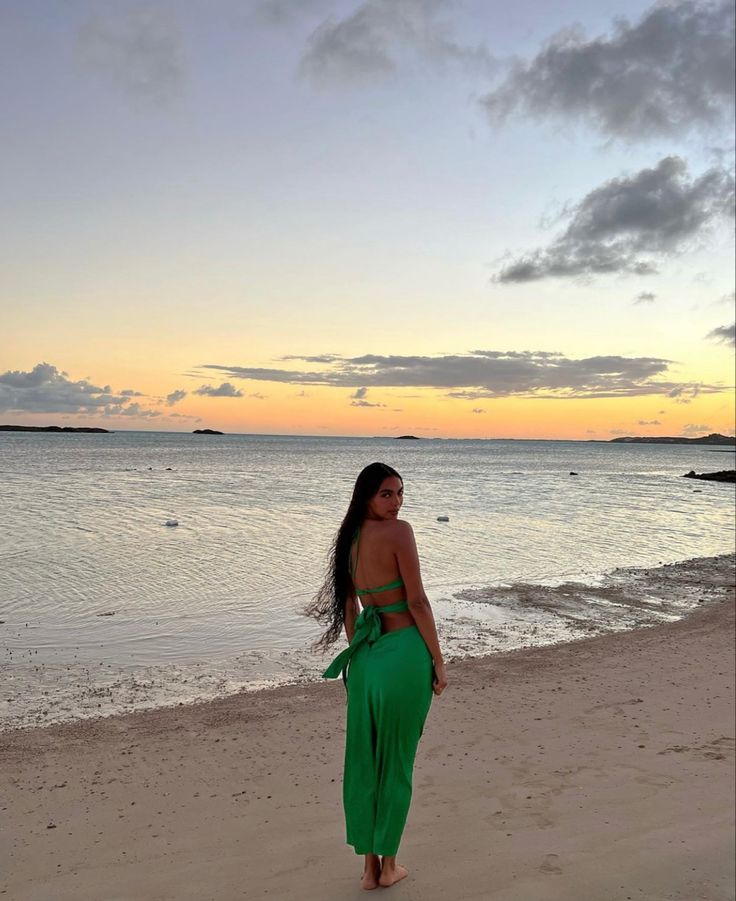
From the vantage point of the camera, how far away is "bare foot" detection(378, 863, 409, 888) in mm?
4074

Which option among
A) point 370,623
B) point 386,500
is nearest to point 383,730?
Result: point 370,623

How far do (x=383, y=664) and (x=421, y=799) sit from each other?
203 cm

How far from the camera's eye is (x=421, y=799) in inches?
207

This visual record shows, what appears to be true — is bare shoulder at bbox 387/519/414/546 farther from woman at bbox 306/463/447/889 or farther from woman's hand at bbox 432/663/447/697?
woman's hand at bbox 432/663/447/697

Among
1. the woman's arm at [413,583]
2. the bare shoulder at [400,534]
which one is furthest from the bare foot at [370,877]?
the bare shoulder at [400,534]

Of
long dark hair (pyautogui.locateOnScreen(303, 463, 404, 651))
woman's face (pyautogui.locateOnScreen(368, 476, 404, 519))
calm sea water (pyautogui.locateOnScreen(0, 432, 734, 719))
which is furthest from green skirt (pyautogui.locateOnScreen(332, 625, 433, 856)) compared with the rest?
calm sea water (pyautogui.locateOnScreen(0, 432, 734, 719))

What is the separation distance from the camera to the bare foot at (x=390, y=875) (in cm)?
407

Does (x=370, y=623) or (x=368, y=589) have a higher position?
(x=368, y=589)

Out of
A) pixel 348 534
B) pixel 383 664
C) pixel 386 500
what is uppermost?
pixel 386 500

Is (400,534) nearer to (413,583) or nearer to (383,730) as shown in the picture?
(413,583)

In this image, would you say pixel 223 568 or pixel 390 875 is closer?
pixel 390 875

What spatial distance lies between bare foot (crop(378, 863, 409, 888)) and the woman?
111mm

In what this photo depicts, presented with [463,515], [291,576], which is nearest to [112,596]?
[291,576]

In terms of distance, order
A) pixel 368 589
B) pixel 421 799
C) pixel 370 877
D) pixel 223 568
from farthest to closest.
A: pixel 223 568 → pixel 421 799 → pixel 370 877 → pixel 368 589
